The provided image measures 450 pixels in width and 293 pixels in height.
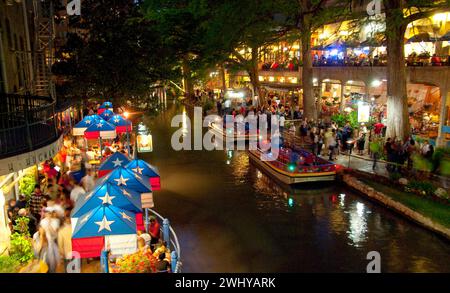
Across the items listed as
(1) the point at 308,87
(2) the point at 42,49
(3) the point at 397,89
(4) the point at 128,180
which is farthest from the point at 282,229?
(1) the point at 308,87

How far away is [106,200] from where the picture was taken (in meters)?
10.0

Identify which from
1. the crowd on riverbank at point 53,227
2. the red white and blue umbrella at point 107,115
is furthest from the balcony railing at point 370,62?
the crowd on riverbank at point 53,227

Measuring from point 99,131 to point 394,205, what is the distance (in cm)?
1332

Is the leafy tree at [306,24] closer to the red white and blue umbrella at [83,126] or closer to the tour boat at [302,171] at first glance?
the tour boat at [302,171]

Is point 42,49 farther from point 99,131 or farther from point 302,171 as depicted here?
point 302,171

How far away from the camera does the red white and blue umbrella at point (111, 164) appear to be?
49.0 ft

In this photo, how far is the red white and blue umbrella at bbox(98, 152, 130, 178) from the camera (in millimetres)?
14922

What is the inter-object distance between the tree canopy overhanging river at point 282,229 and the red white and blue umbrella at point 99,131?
3.75 m

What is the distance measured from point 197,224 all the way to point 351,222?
238 inches

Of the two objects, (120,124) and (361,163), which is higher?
(120,124)
